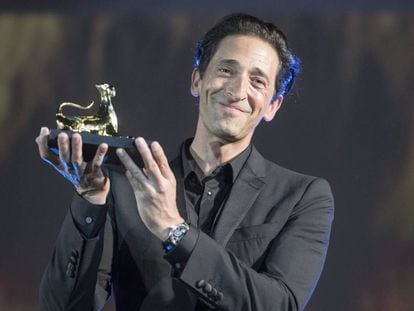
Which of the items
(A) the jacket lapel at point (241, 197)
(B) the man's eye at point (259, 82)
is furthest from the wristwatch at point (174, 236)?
(B) the man's eye at point (259, 82)

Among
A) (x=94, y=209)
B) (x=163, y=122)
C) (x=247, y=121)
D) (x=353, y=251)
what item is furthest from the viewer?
(x=163, y=122)

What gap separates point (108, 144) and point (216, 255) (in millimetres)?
315

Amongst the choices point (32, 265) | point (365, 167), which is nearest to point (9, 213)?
point (32, 265)

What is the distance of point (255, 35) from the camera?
1.98 meters

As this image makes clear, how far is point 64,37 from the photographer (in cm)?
318

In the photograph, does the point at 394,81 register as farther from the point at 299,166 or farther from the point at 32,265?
the point at 32,265

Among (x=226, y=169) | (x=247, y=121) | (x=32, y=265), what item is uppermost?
(x=247, y=121)

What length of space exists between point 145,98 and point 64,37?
0.45 m

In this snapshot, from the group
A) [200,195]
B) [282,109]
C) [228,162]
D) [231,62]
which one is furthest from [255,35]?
[282,109]

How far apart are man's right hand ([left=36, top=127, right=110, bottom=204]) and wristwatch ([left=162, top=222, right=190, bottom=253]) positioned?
0.67 feet

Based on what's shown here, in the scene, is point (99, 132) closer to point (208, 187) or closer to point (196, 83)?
point (208, 187)

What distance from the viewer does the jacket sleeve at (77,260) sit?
165 centimetres

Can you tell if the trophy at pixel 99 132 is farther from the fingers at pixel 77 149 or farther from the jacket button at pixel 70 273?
the jacket button at pixel 70 273

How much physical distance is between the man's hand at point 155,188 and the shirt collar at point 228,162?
0.39 meters
